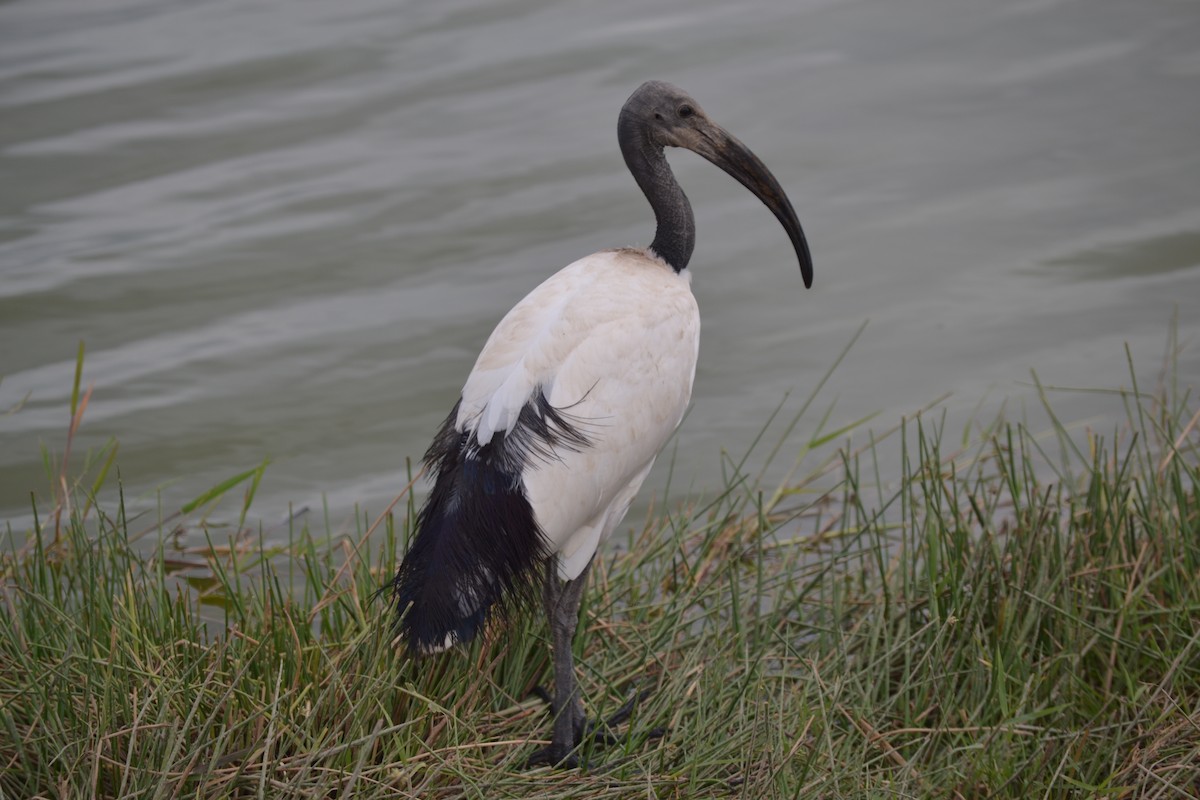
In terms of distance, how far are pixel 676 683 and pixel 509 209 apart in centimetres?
529

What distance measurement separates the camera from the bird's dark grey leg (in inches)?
130

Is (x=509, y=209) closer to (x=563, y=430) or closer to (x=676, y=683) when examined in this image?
(x=563, y=430)

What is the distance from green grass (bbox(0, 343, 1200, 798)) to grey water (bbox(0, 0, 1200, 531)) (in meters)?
1.76

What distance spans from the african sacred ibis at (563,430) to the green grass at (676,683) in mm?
163

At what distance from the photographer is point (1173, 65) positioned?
9.19 meters

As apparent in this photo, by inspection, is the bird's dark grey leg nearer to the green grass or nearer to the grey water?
A: the green grass

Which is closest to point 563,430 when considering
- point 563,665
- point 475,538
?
point 475,538

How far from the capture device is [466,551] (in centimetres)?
313

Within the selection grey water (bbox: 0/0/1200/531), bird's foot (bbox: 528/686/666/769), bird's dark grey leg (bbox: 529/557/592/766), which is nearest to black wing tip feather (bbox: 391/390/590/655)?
bird's dark grey leg (bbox: 529/557/592/766)

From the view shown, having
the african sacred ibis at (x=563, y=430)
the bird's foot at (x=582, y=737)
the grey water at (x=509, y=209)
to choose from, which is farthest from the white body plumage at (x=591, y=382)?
the grey water at (x=509, y=209)

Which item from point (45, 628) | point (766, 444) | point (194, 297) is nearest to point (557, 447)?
point (45, 628)

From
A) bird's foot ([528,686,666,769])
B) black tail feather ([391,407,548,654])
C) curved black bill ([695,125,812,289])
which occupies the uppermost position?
curved black bill ([695,125,812,289])

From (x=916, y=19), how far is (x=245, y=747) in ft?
27.6

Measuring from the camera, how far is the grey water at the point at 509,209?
21.8 feet
